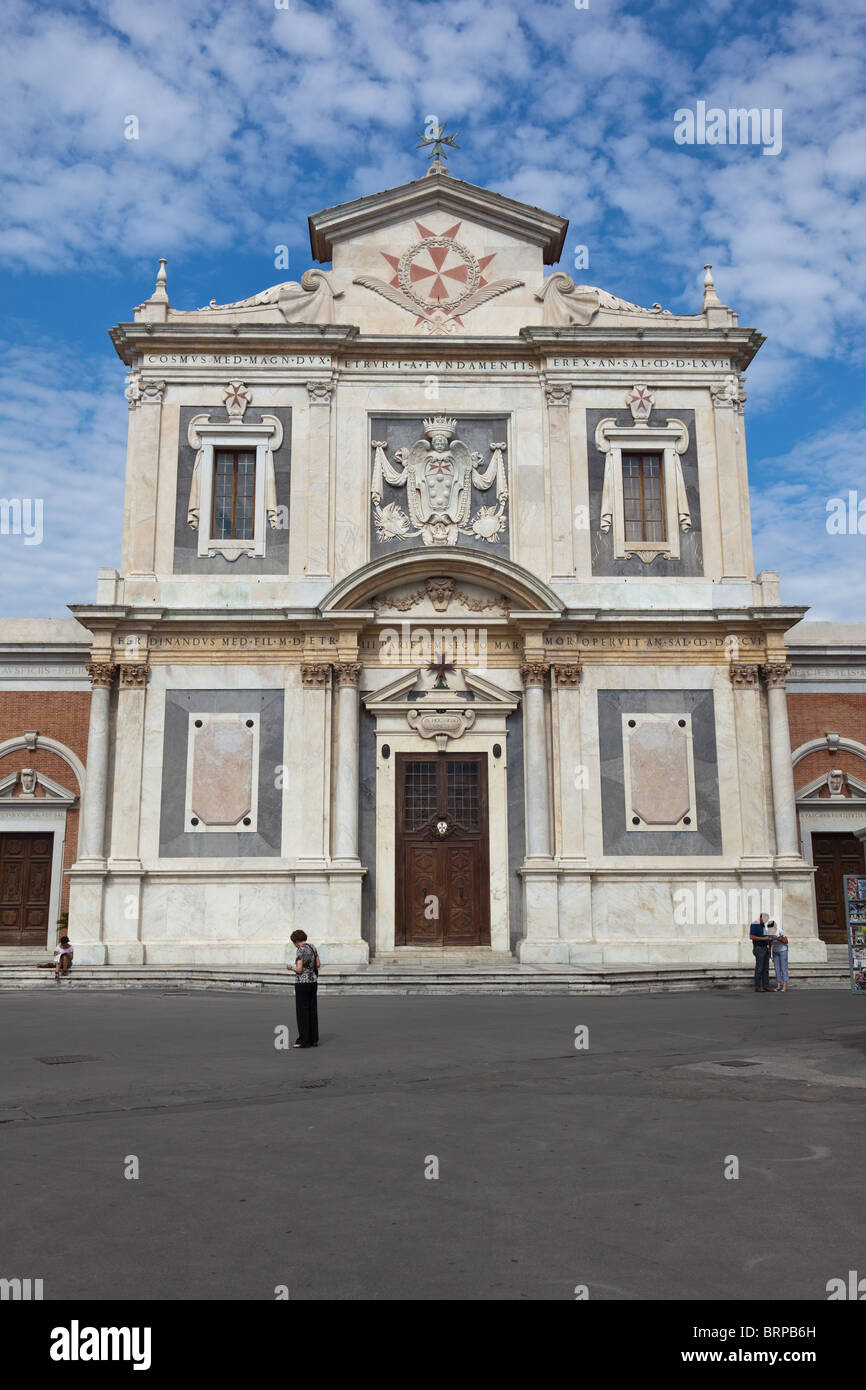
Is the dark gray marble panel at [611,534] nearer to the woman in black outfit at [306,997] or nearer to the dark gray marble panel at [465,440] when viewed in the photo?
the dark gray marble panel at [465,440]

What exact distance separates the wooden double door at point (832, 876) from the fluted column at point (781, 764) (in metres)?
2.73

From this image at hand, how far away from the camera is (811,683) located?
27562 millimetres

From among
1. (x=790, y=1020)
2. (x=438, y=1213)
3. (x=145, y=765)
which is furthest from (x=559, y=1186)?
(x=145, y=765)

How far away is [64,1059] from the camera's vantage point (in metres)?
11.4

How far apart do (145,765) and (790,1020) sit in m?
14.5

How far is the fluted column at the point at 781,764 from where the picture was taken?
79.3 feet

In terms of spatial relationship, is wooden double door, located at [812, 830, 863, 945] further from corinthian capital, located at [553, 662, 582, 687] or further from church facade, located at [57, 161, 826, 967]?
corinthian capital, located at [553, 662, 582, 687]

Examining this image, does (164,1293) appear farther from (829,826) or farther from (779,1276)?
(829,826)

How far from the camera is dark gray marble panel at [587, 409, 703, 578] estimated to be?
2544 cm

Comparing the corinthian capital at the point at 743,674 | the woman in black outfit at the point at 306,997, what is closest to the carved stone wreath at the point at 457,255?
the corinthian capital at the point at 743,674

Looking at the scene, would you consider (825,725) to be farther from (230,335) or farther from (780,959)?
(230,335)

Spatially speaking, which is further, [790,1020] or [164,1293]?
[790,1020]

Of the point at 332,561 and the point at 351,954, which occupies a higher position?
the point at 332,561

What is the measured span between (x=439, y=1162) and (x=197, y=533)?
20207 mm
